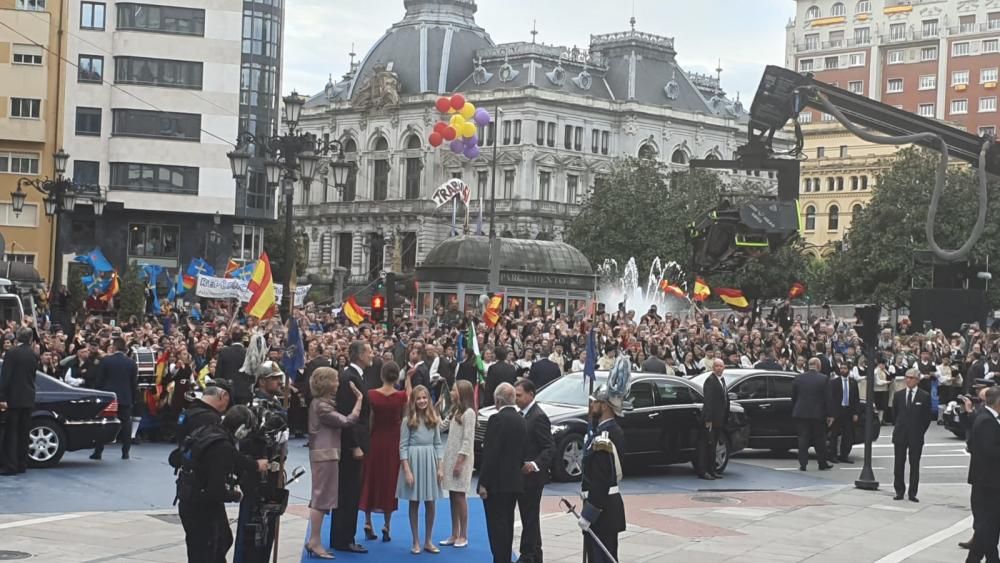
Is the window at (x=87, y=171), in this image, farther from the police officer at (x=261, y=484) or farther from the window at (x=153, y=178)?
the police officer at (x=261, y=484)

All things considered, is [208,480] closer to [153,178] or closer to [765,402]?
[765,402]

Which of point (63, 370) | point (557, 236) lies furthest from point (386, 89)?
point (63, 370)

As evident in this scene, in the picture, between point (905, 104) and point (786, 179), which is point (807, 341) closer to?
point (786, 179)

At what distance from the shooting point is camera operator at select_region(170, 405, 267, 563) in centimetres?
1077

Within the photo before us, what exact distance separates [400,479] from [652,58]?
108305 mm

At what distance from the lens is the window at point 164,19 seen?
213ft

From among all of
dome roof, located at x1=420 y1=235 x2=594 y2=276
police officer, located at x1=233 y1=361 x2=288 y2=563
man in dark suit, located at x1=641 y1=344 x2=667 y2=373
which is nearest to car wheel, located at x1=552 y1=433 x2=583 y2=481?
man in dark suit, located at x1=641 y1=344 x2=667 y2=373

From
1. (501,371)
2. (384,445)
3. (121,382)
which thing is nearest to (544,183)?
(501,371)

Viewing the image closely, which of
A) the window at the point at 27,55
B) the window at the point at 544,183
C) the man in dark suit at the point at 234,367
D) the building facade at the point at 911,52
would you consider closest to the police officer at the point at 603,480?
the man in dark suit at the point at 234,367

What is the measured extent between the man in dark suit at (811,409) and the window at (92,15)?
4895 cm

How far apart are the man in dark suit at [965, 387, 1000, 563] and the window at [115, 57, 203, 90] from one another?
181ft

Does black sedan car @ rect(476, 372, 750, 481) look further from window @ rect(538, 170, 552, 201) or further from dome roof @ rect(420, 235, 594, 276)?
window @ rect(538, 170, 552, 201)

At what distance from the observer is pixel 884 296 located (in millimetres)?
72000

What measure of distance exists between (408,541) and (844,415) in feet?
39.0
